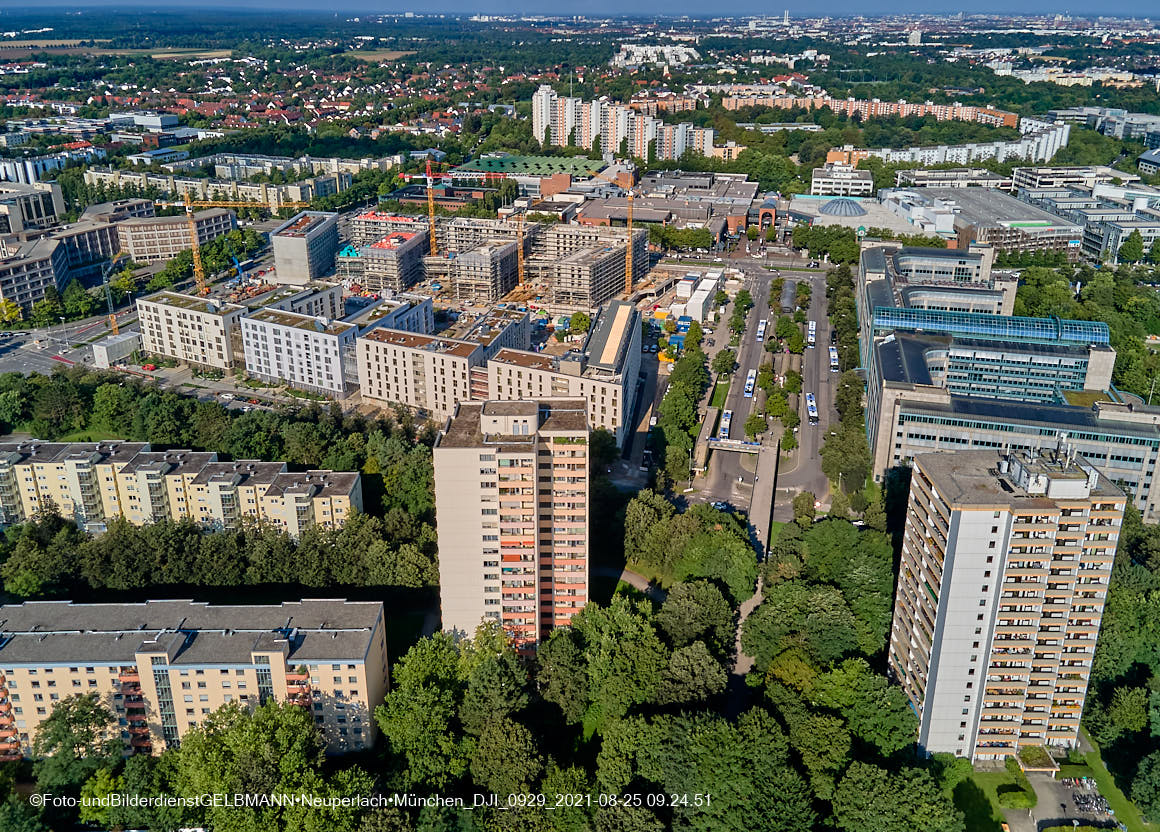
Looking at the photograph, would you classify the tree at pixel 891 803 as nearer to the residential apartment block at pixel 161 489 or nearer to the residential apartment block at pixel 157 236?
the residential apartment block at pixel 161 489

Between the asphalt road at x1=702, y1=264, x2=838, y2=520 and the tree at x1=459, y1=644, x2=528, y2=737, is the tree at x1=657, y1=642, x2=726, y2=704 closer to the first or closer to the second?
the tree at x1=459, y1=644, x2=528, y2=737

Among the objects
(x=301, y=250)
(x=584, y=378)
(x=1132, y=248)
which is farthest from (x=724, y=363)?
(x=1132, y=248)

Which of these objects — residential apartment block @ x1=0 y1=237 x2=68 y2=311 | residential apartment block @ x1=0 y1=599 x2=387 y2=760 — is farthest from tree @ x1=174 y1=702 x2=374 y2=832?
residential apartment block @ x1=0 y1=237 x2=68 y2=311

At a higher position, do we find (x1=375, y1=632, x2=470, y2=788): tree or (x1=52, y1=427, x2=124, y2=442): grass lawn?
(x1=375, y1=632, x2=470, y2=788): tree

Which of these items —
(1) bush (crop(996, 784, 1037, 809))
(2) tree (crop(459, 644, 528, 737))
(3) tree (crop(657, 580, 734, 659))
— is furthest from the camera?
(3) tree (crop(657, 580, 734, 659))

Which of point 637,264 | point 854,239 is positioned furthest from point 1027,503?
point 854,239

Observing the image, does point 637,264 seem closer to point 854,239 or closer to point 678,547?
point 854,239

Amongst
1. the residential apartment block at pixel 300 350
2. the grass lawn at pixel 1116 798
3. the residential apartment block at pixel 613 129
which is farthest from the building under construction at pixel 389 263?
the grass lawn at pixel 1116 798
